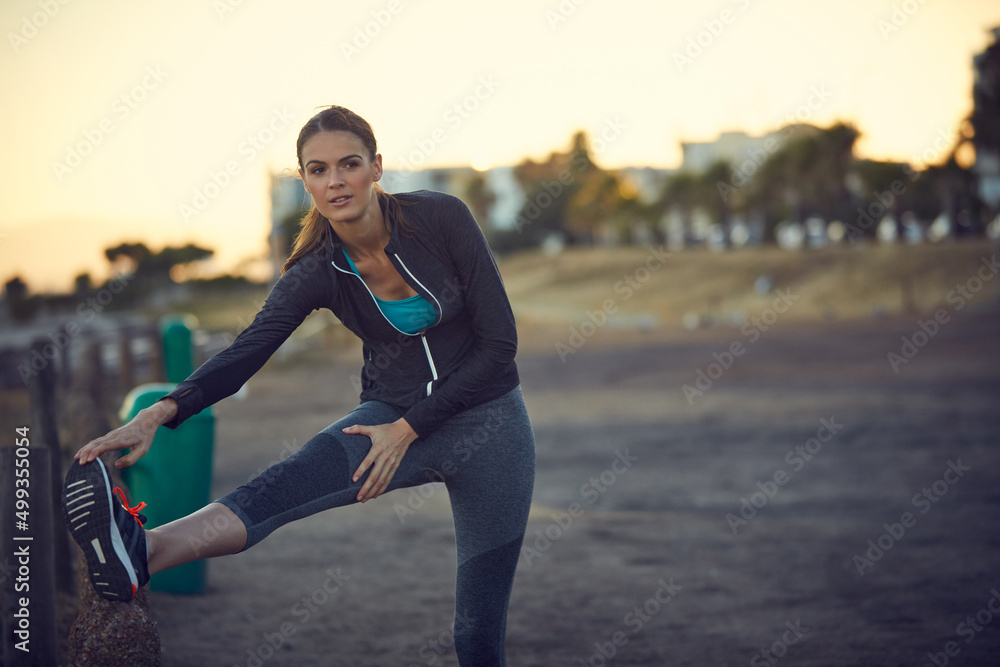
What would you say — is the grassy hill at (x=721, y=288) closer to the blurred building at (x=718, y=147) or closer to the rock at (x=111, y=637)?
the rock at (x=111, y=637)

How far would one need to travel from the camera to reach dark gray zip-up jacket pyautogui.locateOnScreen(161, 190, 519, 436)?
2607 mm

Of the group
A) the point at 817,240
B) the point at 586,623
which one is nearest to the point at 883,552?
the point at 586,623

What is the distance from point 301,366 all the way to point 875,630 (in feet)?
62.6

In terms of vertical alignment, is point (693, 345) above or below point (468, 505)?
below

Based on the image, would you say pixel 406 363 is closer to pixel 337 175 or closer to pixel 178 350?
pixel 337 175

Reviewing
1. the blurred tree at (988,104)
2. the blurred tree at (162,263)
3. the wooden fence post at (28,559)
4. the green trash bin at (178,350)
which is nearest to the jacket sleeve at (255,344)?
the wooden fence post at (28,559)

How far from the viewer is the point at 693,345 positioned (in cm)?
2367

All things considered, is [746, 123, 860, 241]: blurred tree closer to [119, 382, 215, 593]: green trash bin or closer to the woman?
[119, 382, 215, 593]: green trash bin

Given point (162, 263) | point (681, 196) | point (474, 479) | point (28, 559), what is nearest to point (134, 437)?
point (474, 479)

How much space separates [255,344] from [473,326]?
0.62 meters

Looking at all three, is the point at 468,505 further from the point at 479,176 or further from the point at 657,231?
the point at 479,176

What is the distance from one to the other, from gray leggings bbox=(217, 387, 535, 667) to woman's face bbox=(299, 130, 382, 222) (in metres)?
0.59

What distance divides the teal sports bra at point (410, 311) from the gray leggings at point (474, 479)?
10.6 inches

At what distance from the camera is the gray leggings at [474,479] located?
2527 millimetres
